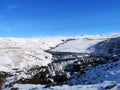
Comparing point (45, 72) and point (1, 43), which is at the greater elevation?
point (1, 43)

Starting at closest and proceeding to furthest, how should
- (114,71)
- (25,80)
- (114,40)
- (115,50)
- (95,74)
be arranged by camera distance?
1. (114,71)
2. (95,74)
3. (25,80)
4. (115,50)
5. (114,40)

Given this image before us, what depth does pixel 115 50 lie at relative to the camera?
122 metres

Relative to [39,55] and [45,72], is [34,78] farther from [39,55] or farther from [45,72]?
[39,55]

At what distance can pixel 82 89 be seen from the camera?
18.2m

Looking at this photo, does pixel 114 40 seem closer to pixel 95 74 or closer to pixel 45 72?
pixel 45 72

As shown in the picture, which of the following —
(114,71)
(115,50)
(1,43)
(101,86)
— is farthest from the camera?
(1,43)

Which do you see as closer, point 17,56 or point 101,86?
point 101,86

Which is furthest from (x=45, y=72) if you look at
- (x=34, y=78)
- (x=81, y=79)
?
(x=81, y=79)

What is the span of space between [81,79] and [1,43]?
529 ft

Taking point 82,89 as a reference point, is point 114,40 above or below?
above

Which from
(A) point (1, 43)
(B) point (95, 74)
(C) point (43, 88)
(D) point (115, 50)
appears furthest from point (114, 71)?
(A) point (1, 43)

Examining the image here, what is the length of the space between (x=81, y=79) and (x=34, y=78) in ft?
36.1

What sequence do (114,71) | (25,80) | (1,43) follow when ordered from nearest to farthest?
(114,71), (25,80), (1,43)

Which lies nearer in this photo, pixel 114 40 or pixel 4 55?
pixel 4 55
